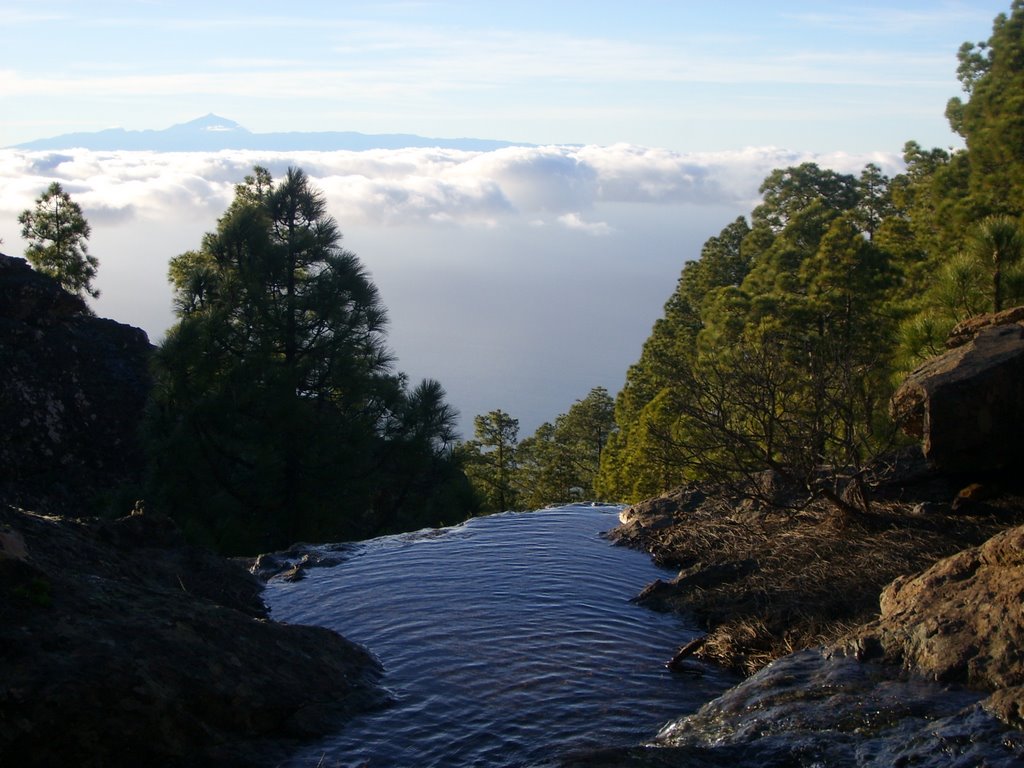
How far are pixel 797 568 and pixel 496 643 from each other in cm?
359

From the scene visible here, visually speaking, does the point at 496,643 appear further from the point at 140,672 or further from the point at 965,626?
the point at 965,626

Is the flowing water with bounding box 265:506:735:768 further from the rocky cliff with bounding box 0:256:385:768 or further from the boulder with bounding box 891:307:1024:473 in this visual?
the boulder with bounding box 891:307:1024:473

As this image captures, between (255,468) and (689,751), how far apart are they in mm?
14503

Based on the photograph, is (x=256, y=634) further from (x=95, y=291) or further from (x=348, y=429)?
(x=95, y=291)

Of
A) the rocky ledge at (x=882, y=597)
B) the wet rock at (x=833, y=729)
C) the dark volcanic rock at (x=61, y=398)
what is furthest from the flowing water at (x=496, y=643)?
the dark volcanic rock at (x=61, y=398)

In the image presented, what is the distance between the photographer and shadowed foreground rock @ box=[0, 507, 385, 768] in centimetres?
631

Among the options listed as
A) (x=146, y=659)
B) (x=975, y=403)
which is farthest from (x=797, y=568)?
(x=146, y=659)

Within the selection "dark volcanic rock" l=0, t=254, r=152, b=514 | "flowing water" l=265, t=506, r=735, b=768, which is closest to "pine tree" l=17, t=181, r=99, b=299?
"dark volcanic rock" l=0, t=254, r=152, b=514

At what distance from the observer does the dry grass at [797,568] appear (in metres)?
9.56

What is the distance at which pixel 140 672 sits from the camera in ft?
22.3

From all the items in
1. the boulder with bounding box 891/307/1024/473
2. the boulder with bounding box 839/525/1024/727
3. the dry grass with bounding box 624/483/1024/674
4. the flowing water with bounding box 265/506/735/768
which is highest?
the boulder with bounding box 891/307/1024/473

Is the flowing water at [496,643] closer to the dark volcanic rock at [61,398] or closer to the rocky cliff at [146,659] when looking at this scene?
the rocky cliff at [146,659]

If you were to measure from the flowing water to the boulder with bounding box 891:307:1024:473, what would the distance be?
378 centimetres

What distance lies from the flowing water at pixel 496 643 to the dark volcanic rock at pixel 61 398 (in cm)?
1132
